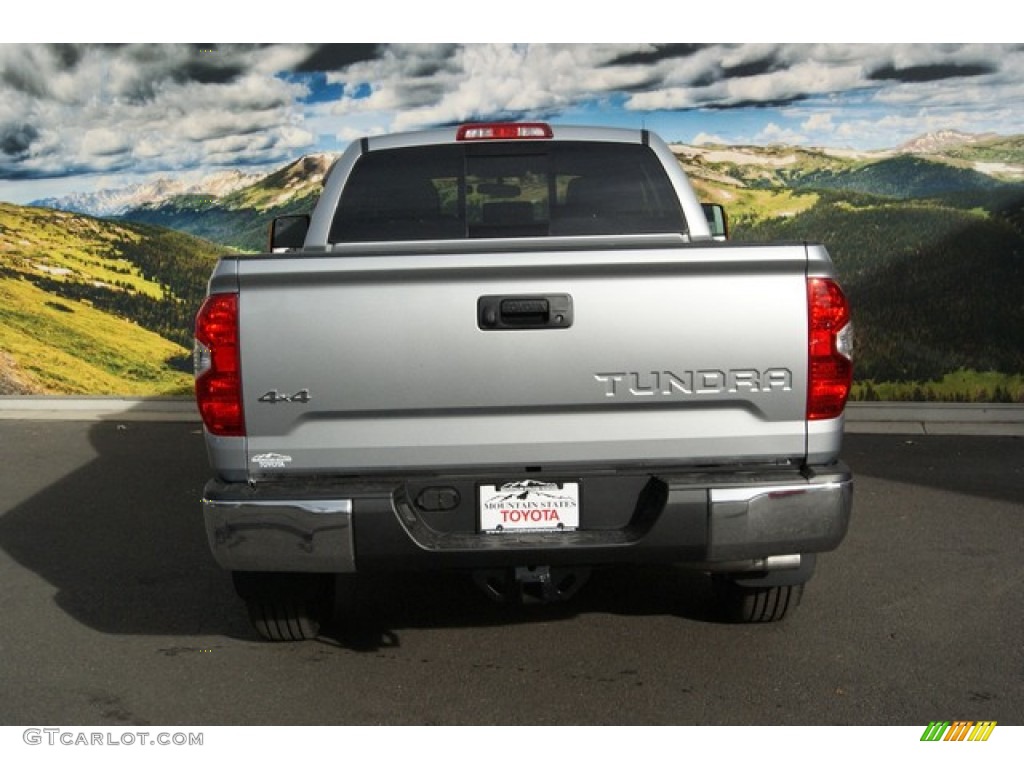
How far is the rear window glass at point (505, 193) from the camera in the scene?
5.79 metres

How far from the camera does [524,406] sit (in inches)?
175

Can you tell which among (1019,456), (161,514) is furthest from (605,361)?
(1019,456)

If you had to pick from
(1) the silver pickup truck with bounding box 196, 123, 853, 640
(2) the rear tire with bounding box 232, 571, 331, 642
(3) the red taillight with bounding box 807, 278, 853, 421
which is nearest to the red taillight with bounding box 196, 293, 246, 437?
(1) the silver pickup truck with bounding box 196, 123, 853, 640

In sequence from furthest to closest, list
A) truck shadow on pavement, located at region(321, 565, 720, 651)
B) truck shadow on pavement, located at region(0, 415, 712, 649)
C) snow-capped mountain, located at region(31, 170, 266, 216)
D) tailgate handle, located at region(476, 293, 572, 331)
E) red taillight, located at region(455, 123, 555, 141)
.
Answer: snow-capped mountain, located at region(31, 170, 266, 216) < red taillight, located at region(455, 123, 555, 141) < truck shadow on pavement, located at region(0, 415, 712, 649) < truck shadow on pavement, located at region(321, 565, 720, 651) < tailgate handle, located at region(476, 293, 572, 331)

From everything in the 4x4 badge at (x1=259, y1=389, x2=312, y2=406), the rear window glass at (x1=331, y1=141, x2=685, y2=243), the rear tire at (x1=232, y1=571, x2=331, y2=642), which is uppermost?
the rear window glass at (x1=331, y1=141, x2=685, y2=243)

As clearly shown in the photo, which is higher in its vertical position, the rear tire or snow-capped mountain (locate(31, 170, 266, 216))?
snow-capped mountain (locate(31, 170, 266, 216))

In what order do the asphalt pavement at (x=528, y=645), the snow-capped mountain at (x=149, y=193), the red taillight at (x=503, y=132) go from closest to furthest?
the asphalt pavement at (x=528, y=645)
the red taillight at (x=503, y=132)
the snow-capped mountain at (x=149, y=193)

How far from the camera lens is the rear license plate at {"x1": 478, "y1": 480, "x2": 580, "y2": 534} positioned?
4.50 meters

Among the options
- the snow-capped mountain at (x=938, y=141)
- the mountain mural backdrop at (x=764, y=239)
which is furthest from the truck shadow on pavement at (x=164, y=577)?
the snow-capped mountain at (x=938, y=141)

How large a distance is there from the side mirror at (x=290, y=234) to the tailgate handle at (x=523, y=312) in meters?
1.94

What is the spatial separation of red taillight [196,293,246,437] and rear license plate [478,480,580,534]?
2.78 ft

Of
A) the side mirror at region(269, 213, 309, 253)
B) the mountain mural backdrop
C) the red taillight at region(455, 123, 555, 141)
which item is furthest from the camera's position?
the mountain mural backdrop

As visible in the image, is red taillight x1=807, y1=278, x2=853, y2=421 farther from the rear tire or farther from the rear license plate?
the rear tire

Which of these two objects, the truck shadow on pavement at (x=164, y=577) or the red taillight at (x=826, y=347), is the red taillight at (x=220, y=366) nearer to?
the truck shadow on pavement at (x=164, y=577)
